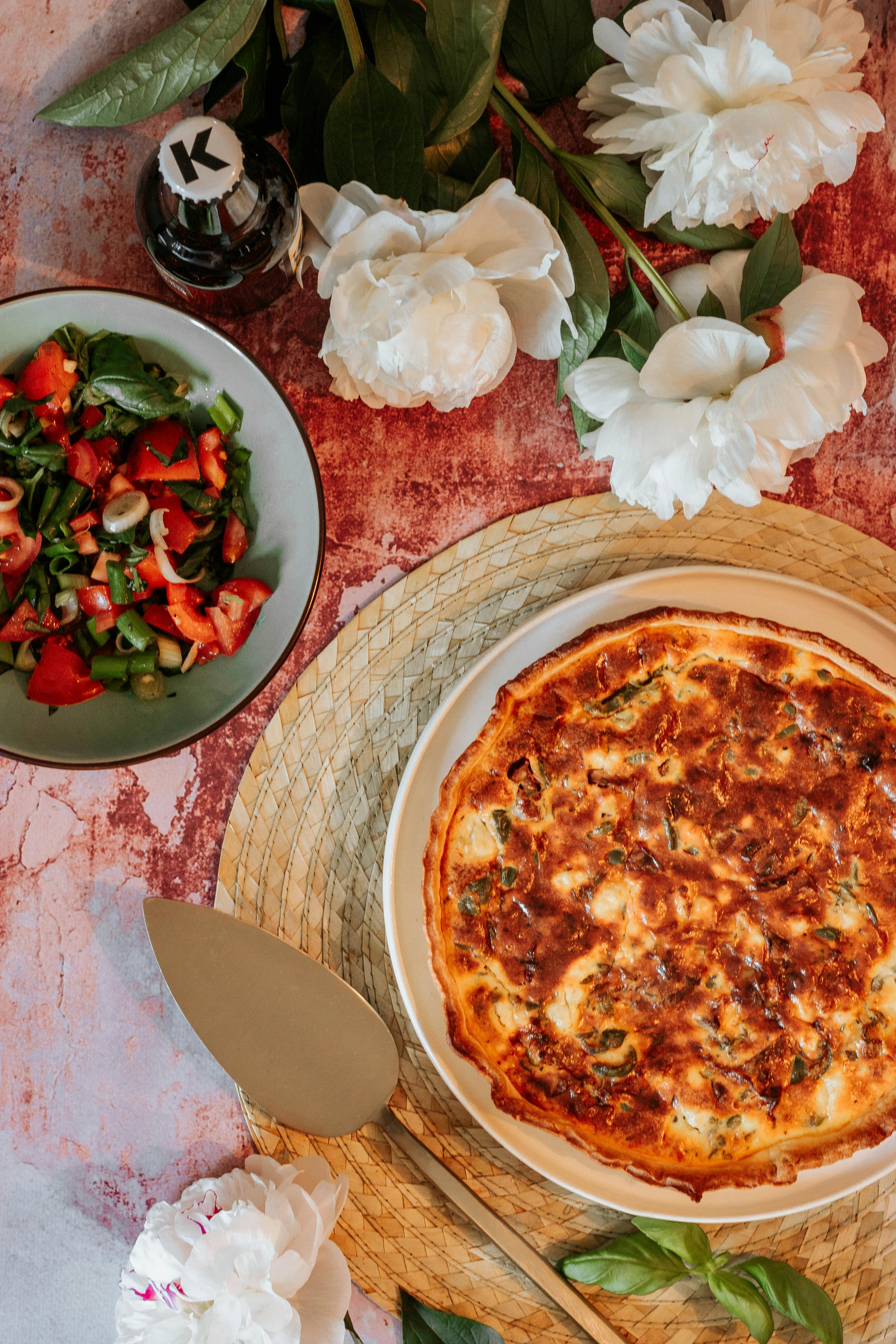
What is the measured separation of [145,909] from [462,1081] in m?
0.78

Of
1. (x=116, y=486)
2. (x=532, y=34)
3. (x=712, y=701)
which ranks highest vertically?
(x=532, y=34)

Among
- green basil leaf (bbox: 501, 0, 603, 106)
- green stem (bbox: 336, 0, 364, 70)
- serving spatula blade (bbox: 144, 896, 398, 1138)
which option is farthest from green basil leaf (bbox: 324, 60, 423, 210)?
serving spatula blade (bbox: 144, 896, 398, 1138)

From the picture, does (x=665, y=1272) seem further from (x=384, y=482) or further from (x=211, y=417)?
(x=211, y=417)

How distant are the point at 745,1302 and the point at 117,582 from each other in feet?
6.52

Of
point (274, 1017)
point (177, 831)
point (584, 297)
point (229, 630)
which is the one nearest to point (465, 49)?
point (584, 297)

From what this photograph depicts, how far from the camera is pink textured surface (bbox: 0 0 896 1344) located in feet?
6.67

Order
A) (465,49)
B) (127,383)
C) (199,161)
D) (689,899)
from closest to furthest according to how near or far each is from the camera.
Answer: (199,161), (465,49), (127,383), (689,899)

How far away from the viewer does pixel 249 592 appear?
1845 millimetres

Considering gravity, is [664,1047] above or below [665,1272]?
above

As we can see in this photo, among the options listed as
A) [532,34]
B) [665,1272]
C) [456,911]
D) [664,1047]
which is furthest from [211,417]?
[665,1272]

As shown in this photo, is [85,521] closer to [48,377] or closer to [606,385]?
[48,377]

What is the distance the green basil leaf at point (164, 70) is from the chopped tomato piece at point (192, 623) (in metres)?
0.89

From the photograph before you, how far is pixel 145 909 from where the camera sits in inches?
78.8

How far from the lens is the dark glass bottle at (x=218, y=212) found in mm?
1489
